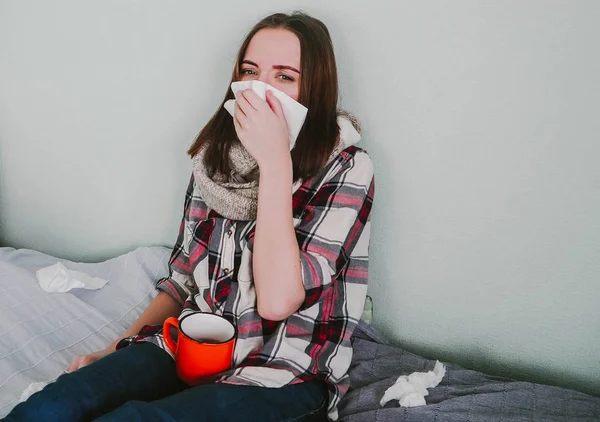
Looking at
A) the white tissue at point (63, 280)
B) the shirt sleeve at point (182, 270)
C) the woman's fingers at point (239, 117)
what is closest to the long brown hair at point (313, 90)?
the woman's fingers at point (239, 117)

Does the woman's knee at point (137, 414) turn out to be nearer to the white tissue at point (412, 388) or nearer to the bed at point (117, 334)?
the bed at point (117, 334)

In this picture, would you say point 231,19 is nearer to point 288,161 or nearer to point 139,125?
point 139,125

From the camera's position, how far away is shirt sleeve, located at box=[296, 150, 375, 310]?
0.88 metres

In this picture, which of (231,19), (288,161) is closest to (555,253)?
(288,161)

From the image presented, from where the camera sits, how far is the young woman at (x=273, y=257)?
82cm

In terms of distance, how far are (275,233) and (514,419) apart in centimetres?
59

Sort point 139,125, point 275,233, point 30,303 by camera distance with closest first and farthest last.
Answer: point 275,233, point 30,303, point 139,125

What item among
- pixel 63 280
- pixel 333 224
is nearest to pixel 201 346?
pixel 333 224

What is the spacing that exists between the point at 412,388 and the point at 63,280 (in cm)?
92

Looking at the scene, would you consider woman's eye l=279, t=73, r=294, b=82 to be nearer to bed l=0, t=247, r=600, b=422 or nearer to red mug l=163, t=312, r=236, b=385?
red mug l=163, t=312, r=236, b=385

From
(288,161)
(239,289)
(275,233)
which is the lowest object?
(239,289)

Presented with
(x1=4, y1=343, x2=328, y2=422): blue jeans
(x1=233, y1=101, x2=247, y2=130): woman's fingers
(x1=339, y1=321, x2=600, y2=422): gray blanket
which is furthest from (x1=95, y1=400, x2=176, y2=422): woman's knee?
(x1=233, y1=101, x2=247, y2=130): woman's fingers

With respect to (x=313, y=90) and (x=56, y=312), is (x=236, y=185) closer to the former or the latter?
(x=313, y=90)

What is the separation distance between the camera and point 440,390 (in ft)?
3.34
